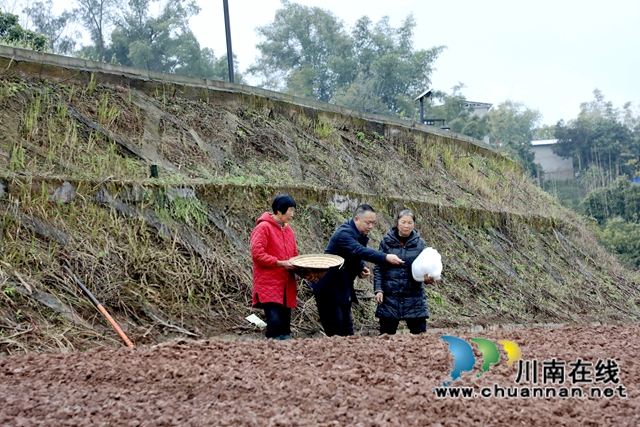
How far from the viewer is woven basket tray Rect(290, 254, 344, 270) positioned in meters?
6.20

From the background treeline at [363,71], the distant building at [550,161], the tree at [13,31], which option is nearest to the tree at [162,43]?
the background treeline at [363,71]

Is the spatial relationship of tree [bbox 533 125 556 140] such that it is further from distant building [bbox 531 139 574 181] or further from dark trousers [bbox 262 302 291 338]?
dark trousers [bbox 262 302 291 338]

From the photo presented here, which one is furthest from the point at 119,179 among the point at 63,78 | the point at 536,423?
the point at 536,423

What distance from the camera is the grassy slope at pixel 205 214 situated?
6.64m

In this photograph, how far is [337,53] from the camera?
160 feet

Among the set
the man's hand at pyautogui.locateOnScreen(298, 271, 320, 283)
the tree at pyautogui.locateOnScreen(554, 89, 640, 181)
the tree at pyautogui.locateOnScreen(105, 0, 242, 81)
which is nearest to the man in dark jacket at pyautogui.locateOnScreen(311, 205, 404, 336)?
the man's hand at pyautogui.locateOnScreen(298, 271, 320, 283)

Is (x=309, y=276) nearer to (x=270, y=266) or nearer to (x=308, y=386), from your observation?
(x=270, y=266)

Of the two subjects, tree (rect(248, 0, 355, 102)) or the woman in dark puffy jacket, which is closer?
the woman in dark puffy jacket

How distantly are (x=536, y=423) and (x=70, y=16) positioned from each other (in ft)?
134

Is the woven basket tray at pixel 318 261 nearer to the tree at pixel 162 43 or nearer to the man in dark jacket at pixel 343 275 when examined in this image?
the man in dark jacket at pixel 343 275

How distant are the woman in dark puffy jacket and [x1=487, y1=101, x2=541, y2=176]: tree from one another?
44839 mm

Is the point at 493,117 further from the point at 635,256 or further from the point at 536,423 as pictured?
the point at 536,423

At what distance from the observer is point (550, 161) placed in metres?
59.1

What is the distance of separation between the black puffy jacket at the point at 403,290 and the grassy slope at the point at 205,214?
130cm
